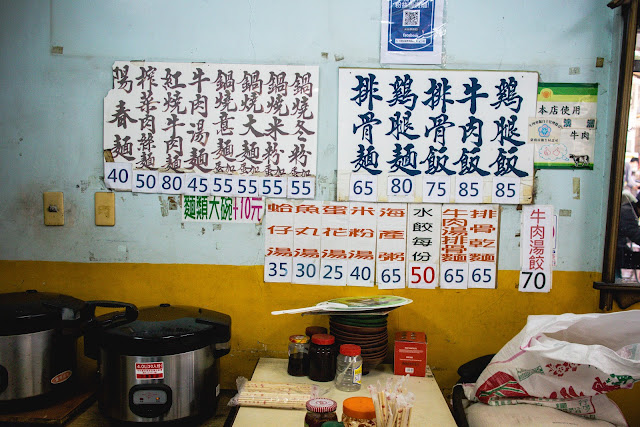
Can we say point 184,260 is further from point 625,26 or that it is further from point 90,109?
point 625,26

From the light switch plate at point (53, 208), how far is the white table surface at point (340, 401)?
1367mm

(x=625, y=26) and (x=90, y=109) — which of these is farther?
(x=90, y=109)

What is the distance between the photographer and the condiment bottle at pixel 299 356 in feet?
6.75

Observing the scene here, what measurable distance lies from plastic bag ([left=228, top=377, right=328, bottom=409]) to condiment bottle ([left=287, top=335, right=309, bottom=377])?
11cm

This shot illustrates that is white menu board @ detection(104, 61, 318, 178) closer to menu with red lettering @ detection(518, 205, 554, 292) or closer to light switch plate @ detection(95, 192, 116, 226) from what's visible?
light switch plate @ detection(95, 192, 116, 226)

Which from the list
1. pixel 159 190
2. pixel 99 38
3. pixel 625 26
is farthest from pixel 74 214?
pixel 625 26

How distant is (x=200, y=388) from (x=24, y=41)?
2075 mm

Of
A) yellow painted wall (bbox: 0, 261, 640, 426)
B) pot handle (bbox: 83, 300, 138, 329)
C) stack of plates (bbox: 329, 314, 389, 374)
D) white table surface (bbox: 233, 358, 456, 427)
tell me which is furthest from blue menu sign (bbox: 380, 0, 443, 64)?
pot handle (bbox: 83, 300, 138, 329)

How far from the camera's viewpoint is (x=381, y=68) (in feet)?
7.50

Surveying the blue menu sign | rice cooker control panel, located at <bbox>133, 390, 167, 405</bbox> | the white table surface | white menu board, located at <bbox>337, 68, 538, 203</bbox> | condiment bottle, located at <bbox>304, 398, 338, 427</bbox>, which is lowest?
the white table surface

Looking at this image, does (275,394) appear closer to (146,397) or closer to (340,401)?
(340,401)

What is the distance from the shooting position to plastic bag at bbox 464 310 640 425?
1675 mm

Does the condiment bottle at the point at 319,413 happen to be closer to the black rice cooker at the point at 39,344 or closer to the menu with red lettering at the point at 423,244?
the black rice cooker at the point at 39,344

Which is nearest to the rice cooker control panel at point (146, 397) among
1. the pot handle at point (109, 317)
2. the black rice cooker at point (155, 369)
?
the black rice cooker at point (155, 369)
